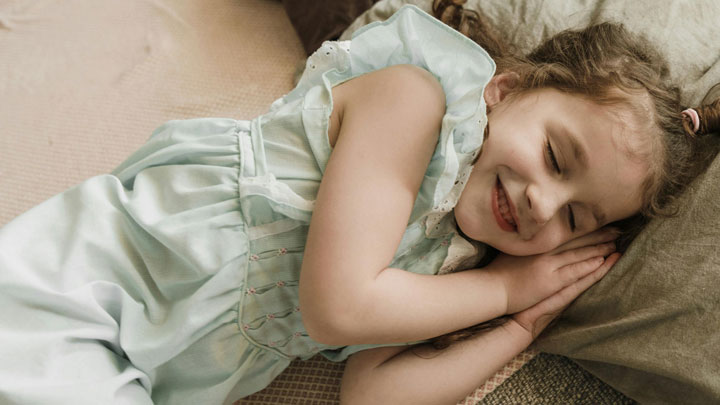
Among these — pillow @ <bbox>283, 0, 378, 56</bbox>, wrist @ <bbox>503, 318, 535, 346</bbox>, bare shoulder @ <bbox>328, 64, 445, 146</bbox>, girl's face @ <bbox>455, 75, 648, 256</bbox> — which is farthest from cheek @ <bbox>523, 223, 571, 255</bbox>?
pillow @ <bbox>283, 0, 378, 56</bbox>

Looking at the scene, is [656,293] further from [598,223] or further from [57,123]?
[57,123]

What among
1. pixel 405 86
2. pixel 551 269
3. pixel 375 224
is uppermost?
pixel 405 86

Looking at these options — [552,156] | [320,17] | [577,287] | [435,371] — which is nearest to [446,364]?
[435,371]

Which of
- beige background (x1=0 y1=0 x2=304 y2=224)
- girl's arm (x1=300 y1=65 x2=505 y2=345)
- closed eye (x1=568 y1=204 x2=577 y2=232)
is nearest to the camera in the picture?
girl's arm (x1=300 y1=65 x2=505 y2=345)

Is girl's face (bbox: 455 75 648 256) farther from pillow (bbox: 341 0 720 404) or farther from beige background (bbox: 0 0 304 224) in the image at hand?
beige background (bbox: 0 0 304 224)

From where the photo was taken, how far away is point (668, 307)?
71cm

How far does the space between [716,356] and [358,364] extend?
457mm

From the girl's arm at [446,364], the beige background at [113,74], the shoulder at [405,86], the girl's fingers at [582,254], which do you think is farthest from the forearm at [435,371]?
the beige background at [113,74]

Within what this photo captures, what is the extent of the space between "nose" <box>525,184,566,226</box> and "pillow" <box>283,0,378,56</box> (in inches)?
24.5

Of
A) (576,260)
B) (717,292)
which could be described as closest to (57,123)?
(576,260)

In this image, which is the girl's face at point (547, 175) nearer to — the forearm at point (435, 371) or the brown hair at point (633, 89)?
the brown hair at point (633, 89)

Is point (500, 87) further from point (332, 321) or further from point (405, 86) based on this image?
point (332, 321)

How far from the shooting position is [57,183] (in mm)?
1058

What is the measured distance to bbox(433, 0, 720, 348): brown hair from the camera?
2.47 ft
